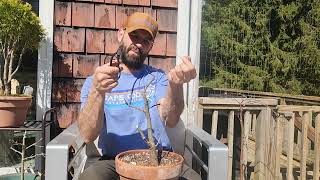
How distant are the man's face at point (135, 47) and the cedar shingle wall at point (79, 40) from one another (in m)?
0.61

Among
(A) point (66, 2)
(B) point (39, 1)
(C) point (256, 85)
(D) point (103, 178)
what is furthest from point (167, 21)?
(C) point (256, 85)

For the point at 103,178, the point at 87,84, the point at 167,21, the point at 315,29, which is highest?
the point at 315,29

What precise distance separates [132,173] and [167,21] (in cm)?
156

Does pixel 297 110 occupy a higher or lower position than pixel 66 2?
lower

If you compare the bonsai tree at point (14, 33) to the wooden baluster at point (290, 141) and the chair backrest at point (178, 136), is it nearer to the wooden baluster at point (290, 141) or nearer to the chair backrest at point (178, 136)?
the chair backrest at point (178, 136)

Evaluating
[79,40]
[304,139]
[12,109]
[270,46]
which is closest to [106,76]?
[12,109]

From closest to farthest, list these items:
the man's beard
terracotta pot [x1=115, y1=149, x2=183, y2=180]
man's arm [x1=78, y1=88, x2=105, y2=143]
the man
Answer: terracotta pot [x1=115, y1=149, x2=183, y2=180], man's arm [x1=78, y1=88, x2=105, y2=143], the man, the man's beard

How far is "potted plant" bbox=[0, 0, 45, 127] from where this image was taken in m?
2.35

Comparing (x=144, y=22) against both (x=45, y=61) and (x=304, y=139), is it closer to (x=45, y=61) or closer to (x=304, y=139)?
(x=45, y=61)

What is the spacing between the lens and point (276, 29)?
36.2 feet

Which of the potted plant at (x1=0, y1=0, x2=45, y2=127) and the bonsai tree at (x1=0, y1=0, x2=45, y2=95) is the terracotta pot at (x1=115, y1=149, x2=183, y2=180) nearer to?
the potted plant at (x1=0, y1=0, x2=45, y2=127)

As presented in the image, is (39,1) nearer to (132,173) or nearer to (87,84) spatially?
(87,84)

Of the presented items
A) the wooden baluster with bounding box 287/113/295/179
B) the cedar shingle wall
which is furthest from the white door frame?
the wooden baluster with bounding box 287/113/295/179

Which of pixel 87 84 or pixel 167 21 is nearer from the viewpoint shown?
pixel 87 84
